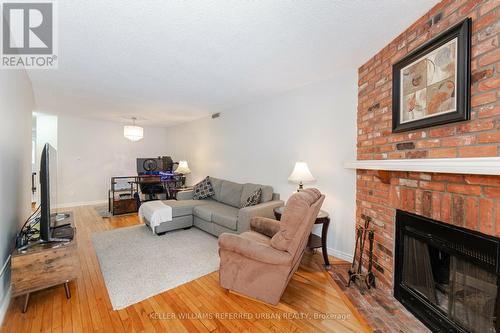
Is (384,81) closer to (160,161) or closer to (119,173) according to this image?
(160,161)

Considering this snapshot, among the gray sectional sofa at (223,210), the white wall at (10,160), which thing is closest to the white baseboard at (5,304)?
the white wall at (10,160)

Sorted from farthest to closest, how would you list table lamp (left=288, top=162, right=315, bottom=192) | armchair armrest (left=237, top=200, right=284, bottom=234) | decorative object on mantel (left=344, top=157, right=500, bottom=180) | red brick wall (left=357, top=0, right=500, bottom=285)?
armchair armrest (left=237, top=200, right=284, bottom=234) → table lamp (left=288, top=162, right=315, bottom=192) → red brick wall (left=357, top=0, right=500, bottom=285) → decorative object on mantel (left=344, top=157, right=500, bottom=180)

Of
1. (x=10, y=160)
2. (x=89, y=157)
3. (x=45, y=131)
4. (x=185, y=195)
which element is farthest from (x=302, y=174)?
(x=45, y=131)

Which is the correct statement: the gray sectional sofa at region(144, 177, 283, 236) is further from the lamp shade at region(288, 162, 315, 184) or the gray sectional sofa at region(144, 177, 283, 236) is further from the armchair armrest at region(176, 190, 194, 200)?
the lamp shade at region(288, 162, 315, 184)

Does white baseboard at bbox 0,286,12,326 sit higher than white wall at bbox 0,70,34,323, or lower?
lower

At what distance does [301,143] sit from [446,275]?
213cm

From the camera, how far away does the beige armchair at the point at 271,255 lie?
1707 mm

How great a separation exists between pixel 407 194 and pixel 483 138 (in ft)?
2.22

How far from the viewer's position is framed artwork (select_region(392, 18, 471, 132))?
52.7 inches

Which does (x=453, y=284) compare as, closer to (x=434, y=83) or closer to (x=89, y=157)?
(x=434, y=83)

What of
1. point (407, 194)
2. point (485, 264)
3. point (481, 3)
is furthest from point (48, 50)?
point (485, 264)

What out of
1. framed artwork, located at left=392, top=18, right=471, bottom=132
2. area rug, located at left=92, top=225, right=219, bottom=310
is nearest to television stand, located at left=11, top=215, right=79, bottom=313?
area rug, located at left=92, top=225, right=219, bottom=310

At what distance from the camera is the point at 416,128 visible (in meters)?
1.68

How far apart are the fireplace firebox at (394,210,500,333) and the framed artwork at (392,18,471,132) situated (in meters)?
0.78
